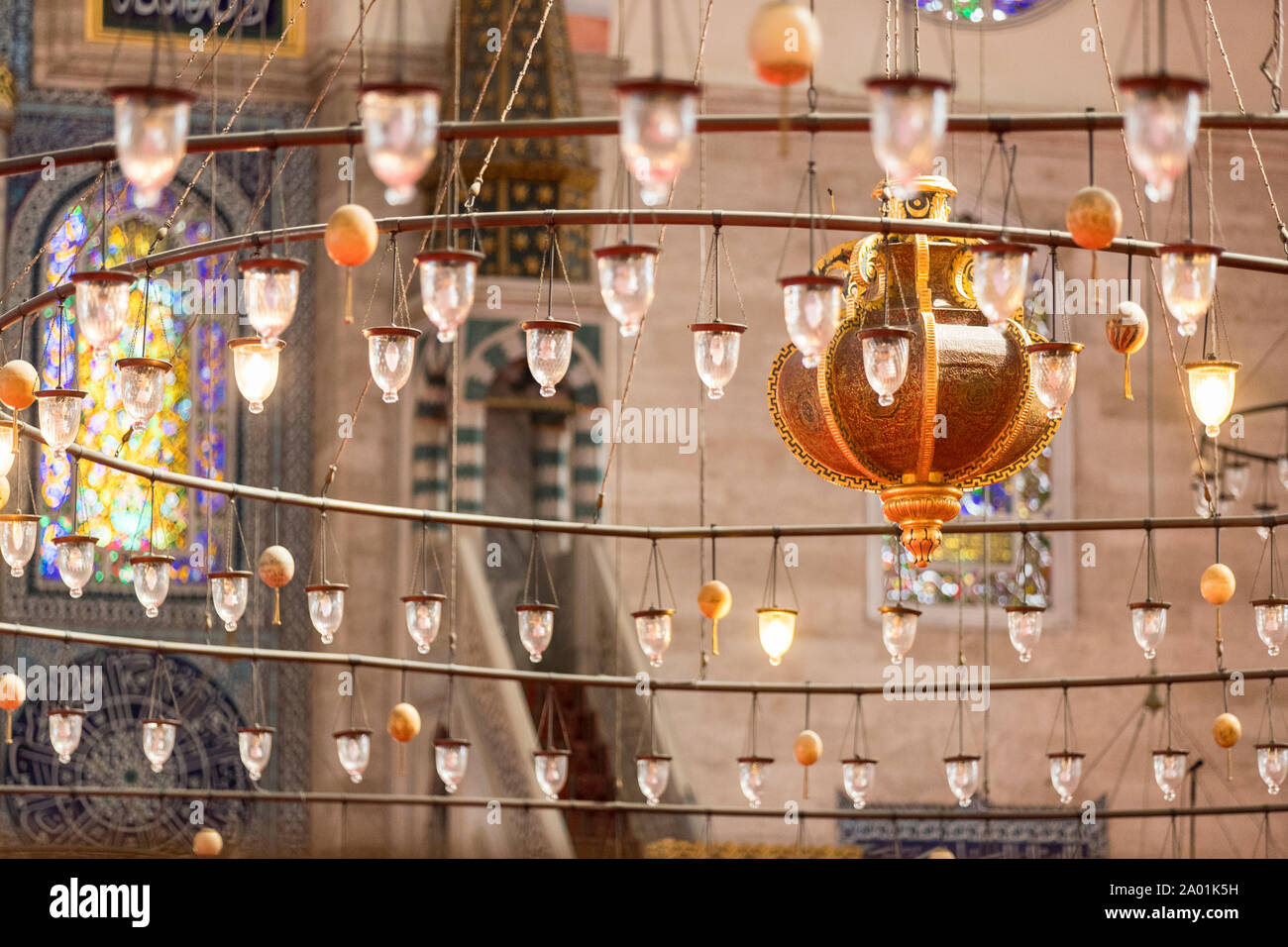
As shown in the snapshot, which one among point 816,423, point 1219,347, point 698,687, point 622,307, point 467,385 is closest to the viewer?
point 622,307

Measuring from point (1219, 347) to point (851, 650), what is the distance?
302 cm

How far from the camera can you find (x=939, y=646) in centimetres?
1316

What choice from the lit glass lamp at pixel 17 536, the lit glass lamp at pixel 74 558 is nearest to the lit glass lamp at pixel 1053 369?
the lit glass lamp at pixel 74 558

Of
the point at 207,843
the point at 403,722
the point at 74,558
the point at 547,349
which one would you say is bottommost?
the point at 207,843

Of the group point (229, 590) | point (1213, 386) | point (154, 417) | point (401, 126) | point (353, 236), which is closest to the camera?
point (401, 126)

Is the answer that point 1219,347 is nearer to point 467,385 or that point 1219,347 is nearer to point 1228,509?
point 1228,509

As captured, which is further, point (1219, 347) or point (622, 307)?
point (1219, 347)

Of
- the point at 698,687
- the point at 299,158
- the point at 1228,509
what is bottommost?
the point at 698,687

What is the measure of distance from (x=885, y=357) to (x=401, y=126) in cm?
187

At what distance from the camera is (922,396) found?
603 centimetres

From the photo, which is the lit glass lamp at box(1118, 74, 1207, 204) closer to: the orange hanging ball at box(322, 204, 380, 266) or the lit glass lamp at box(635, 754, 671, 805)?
the orange hanging ball at box(322, 204, 380, 266)

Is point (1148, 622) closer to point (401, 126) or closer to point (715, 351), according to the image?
point (715, 351)

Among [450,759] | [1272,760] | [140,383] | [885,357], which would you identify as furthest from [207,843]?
[885,357]
